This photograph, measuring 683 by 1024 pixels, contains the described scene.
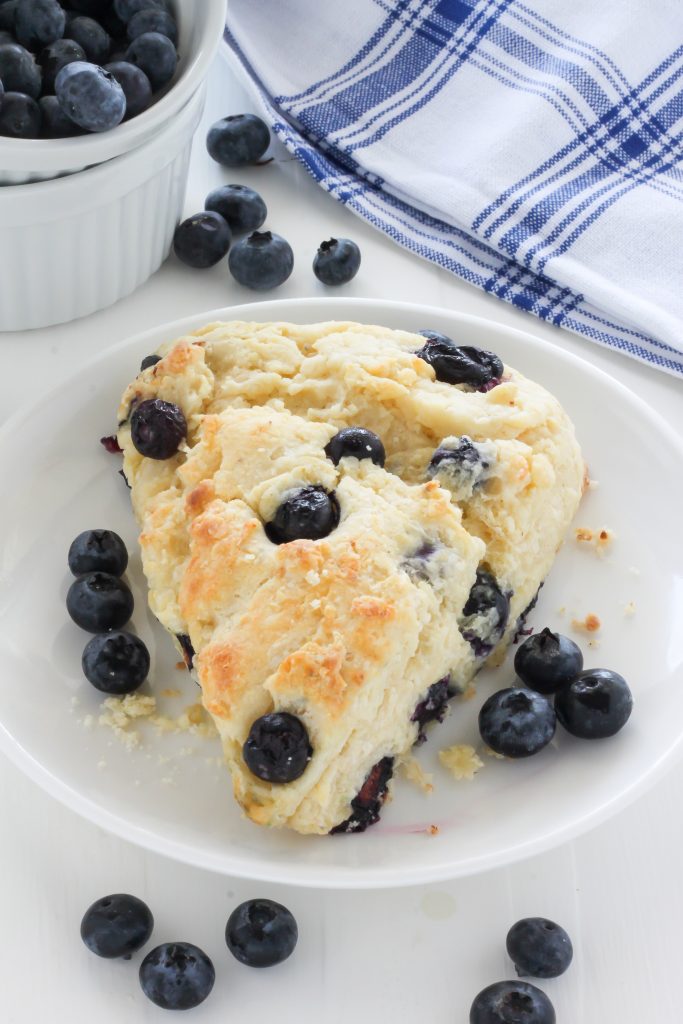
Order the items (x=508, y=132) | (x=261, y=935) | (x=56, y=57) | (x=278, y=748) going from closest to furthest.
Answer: (x=278, y=748) < (x=261, y=935) < (x=56, y=57) < (x=508, y=132)

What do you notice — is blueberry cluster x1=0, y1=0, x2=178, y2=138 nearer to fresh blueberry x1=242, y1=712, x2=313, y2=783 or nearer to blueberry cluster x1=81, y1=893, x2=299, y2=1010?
fresh blueberry x1=242, y1=712, x2=313, y2=783

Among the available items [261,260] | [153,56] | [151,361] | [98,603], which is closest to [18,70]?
[153,56]

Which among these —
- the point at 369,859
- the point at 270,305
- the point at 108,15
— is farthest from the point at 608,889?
the point at 108,15

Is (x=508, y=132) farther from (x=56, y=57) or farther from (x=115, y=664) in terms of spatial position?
(x=115, y=664)

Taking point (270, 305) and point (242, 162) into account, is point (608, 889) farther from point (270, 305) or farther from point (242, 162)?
point (242, 162)

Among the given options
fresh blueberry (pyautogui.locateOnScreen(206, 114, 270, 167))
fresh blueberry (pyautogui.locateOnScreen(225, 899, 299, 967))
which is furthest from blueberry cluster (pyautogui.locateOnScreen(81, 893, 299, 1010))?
fresh blueberry (pyautogui.locateOnScreen(206, 114, 270, 167))

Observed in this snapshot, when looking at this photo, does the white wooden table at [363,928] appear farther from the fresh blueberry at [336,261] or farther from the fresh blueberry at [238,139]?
the fresh blueberry at [238,139]
